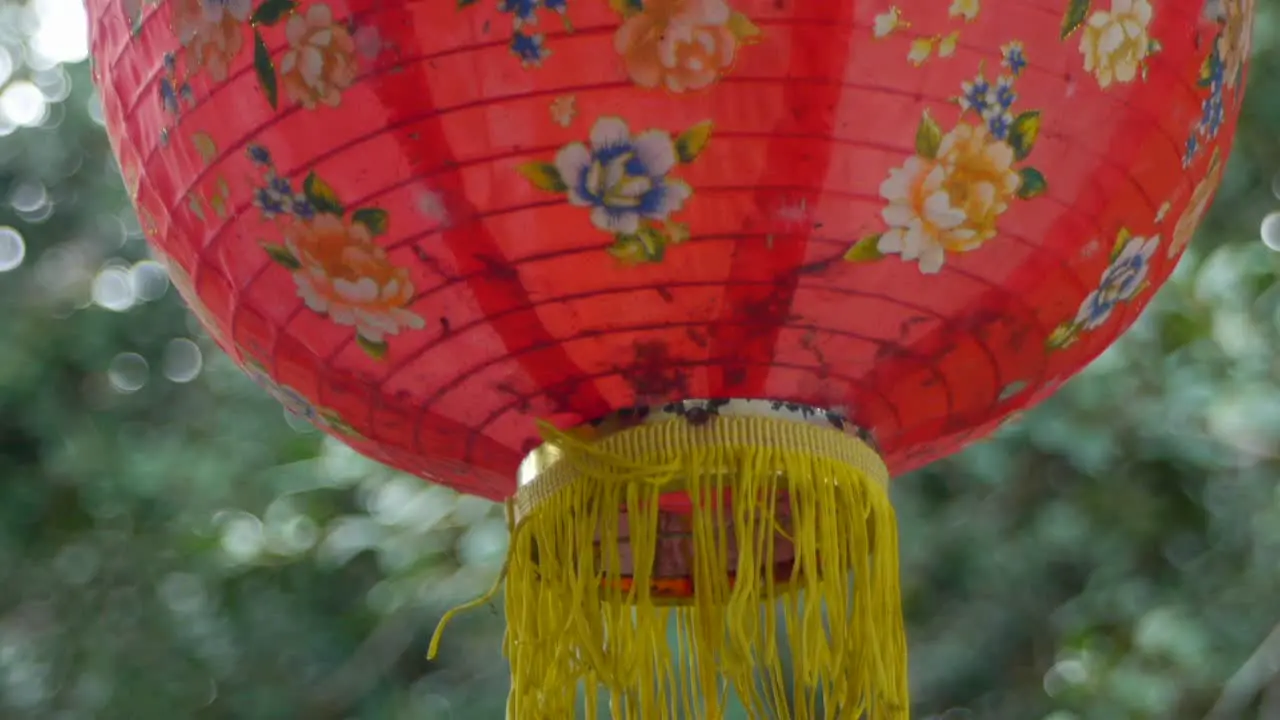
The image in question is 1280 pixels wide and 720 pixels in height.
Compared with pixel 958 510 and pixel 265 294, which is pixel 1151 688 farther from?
pixel 265 294

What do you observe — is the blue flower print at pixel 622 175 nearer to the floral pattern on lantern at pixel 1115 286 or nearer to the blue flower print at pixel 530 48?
the blue flower print at pixel 530 48

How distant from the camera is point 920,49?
48 centimetres

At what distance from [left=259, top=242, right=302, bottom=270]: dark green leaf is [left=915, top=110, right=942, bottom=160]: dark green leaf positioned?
0.20 meters

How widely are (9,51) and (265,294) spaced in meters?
1.66

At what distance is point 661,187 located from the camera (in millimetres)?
488

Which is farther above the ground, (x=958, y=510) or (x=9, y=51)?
(x=9, y=51)

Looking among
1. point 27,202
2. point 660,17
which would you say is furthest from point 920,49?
point 27,202

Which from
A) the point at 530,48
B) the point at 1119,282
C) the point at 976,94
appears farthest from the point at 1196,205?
the point at 530,48

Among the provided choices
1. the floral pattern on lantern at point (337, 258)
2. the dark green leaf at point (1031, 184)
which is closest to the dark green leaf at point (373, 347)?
the floral pattern on lantern at point (337, 258)

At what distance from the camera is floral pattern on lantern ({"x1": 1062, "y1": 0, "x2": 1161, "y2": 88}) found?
1.65 ft

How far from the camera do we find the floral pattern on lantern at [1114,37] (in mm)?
502

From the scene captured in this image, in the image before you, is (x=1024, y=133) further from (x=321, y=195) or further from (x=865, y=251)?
(x=321, y=195)

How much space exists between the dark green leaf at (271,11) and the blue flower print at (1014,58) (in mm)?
205

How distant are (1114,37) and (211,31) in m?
0.27
